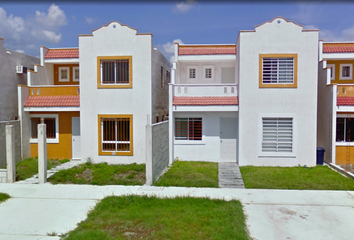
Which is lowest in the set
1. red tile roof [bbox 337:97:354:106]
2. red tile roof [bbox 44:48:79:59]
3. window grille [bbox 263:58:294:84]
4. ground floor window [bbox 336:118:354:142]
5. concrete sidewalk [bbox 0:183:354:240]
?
concrete sidewalk [bbox 0:183:354:240]

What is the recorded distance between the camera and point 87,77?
14297 millimetres

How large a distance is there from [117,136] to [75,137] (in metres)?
2.82

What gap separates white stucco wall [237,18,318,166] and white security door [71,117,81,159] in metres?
8.66

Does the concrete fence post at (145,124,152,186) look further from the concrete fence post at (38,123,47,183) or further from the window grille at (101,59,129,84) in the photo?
the window grille at (101,59,129,84)

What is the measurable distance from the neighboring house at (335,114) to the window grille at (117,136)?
10.0m

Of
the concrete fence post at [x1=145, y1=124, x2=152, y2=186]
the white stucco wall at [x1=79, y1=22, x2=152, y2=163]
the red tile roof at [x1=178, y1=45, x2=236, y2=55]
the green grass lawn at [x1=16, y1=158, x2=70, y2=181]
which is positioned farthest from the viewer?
the red tile roof at [x1=178, y1=45, x2=236, y2=55]

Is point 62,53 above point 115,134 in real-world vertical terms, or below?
above

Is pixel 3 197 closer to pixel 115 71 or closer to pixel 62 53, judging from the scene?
pixel 115 71

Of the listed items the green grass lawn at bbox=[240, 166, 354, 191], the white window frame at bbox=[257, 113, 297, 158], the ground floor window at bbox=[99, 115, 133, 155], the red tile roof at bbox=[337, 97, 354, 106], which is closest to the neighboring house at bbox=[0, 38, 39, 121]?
the ground floor window at bbox=[99, 115, 133, 155]

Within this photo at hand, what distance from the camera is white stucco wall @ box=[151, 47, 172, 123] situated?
47.3ft

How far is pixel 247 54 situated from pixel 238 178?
5.97 m

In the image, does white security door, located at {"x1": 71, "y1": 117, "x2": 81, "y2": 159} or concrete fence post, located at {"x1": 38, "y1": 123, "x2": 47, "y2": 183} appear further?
white security door, located at {"x1": 71, "y1": 117, "x2": 81, "y2": 159}

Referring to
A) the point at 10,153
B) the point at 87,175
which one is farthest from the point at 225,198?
the point at 10,153

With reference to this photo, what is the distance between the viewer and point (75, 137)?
1547cm
